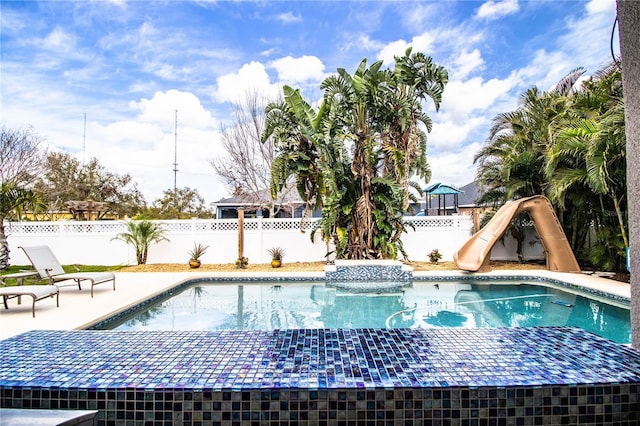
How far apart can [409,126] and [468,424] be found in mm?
9937

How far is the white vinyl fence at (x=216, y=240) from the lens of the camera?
13508 mm

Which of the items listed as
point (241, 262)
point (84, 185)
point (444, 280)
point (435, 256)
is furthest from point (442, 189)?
point (84, 185)

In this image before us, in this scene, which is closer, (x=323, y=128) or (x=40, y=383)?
(x=40, y=383)

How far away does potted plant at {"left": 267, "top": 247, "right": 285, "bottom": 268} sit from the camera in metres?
12.6

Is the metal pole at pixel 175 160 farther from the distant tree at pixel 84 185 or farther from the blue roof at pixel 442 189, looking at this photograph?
the blue roof at pixel 442 189

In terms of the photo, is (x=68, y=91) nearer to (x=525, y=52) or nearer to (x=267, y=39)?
(x=267, y=39)

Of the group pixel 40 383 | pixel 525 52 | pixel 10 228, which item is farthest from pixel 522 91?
pixel 10 228

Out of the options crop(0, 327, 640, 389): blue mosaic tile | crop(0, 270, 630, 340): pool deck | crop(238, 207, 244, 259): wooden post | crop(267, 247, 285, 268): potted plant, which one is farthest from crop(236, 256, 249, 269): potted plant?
crop(0, 327, 640, 389): blue mosaic tile

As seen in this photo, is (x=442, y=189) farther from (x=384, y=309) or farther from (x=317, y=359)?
(x=317, y=359)

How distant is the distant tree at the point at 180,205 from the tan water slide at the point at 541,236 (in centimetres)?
2154

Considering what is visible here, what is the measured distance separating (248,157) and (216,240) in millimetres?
8588

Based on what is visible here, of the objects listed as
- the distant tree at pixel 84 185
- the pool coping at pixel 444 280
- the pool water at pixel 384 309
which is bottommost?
the pool water at pixel 384 309

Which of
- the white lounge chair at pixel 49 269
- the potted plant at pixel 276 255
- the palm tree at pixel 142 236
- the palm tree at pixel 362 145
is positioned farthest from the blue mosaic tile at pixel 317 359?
the palm tree at pixel 142 236

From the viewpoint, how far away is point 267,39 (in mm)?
7977
